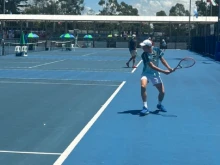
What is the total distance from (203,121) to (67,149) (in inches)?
162

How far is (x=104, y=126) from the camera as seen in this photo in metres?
10.9

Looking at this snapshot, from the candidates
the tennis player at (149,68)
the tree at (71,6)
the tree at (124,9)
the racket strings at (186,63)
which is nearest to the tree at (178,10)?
the tree at (124,9)

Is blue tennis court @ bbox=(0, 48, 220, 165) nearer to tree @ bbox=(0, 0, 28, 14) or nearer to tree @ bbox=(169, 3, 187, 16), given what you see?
tree @ bbox=(0, 0, 28, 14)

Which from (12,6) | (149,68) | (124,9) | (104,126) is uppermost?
(12,6)

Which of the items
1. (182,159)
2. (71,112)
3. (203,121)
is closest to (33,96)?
(71,112)

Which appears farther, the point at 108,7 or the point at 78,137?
the point at 108,7

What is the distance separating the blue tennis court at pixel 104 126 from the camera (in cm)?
834

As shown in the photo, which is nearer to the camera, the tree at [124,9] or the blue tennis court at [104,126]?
the blue tennis court at [104,126]

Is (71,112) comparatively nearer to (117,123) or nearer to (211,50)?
(117,123)

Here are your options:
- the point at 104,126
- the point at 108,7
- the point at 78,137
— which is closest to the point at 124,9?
the point at 108,7

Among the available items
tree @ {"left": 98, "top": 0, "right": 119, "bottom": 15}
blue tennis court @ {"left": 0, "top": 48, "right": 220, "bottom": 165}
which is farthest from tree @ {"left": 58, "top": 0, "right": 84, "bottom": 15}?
blue tennis court @ {"left": 0, "top": 48, "right": 220, "bottom": 165}

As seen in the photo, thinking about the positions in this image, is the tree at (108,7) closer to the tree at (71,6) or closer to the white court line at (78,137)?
the tree at (71,6)

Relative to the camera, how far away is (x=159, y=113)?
12.8 m

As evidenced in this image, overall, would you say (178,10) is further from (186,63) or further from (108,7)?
(186,63)
